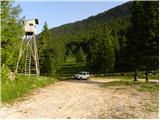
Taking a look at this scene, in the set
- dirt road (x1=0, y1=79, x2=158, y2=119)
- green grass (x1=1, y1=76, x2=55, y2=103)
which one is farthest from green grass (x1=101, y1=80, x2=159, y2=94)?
green grass (x1=1, y1=76, x2=55, y2=103)

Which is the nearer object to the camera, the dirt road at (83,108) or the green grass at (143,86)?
the dirt road at (83,108)

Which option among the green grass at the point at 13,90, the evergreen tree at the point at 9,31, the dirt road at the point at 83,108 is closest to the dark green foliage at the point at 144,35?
the evergreen tree at the point at 9,31

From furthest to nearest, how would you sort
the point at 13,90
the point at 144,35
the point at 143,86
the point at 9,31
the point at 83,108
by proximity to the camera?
1. the point at 144,35
2. the point at 9,31
3. the point at 143,86
4. the point at 13,90
5. the point at 83,108

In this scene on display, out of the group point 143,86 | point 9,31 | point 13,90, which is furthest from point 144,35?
point 13,90

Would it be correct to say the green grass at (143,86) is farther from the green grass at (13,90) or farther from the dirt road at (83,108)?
the green grass at (13,90)

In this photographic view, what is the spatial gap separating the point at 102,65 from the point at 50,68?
41.7 ft

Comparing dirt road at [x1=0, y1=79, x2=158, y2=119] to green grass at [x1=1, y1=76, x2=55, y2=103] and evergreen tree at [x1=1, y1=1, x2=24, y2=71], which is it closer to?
green grass at [x1=1, y1=76, x2=55, y2=103]

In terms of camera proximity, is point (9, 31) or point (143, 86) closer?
point (143, 86)

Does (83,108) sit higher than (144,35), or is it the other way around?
(144,35)

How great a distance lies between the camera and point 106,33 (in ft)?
315

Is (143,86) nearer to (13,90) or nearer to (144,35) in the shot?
(13,90)

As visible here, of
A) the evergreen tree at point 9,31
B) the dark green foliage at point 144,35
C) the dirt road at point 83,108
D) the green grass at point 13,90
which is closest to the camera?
the dirt road at point 83,108

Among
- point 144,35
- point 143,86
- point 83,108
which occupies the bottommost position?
point 83,108

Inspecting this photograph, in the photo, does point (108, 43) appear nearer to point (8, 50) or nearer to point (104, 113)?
point (8, 50)
